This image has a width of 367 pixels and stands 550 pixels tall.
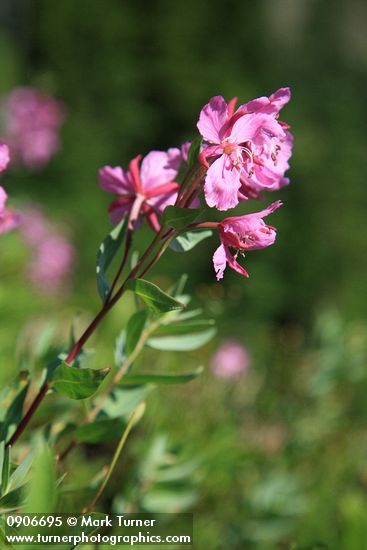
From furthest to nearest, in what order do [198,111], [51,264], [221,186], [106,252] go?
[198,111] < [51,264] < [106,252] < [221,186]

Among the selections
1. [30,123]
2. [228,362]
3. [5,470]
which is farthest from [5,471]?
[30,123]

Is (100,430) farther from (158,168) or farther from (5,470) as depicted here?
(158,168)

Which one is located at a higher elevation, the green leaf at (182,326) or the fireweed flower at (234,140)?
the fireweed flower at (234,140)

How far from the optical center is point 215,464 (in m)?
1.41

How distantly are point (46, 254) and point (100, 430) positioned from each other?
290 centimetres

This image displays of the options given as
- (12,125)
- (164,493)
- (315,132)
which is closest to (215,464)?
(164,493)

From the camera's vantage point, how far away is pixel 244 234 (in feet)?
2.49

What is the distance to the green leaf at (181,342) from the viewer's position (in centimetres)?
106

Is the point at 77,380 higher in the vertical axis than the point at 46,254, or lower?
lower

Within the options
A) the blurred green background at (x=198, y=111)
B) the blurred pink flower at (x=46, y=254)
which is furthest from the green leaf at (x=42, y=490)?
the blurred green background at (x=198, y=111)

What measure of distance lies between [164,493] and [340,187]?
433 centimetres

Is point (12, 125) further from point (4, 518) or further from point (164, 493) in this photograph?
point (4, 518)

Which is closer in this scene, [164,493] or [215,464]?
[164,493]

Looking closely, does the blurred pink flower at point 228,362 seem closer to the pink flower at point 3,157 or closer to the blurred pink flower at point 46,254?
the blurred pink flower at point 46,254
